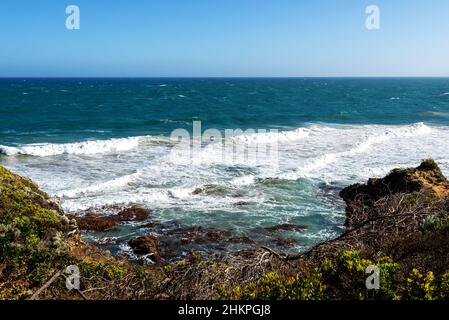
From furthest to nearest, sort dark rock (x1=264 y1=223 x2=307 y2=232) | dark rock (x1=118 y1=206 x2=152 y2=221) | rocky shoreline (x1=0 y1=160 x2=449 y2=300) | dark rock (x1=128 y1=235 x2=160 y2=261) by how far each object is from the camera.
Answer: dark rock (x1=118 y1=206 x2=152 y2=221)
dark rock (x1=264 y1=223 x2=307 y2=232)
dark rock (x1=128 y1=235 x2=160 y2=261)
rocky shoreline (x1=0 y1=160 x2=449 y2=300)

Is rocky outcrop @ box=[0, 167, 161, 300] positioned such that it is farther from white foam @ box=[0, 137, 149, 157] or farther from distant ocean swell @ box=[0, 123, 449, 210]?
white foam @ box=[0, 137, 149, 157]

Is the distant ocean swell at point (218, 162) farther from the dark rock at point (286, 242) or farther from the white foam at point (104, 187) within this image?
the dark rock at point (286, 242)

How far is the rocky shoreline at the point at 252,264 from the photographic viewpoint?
5.27m

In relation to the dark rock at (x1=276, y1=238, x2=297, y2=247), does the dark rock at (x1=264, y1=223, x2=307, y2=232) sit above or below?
above

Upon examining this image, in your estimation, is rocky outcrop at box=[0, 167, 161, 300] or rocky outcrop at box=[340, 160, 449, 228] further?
rocky outcrop at box=[340, 160, 449, 228]

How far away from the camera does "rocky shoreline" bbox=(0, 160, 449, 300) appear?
527 centimetres

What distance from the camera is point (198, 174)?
2256 cm

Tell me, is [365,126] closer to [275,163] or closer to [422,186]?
[275,163]

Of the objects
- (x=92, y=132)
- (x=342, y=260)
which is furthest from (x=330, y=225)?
(x=92, y=132)

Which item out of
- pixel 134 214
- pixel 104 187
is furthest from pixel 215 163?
pixel 134 214

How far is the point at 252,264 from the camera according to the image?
6375 mm

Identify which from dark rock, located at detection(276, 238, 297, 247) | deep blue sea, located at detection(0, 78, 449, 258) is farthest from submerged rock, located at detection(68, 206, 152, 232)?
dark rock, located at detection(276, 238, 297, 247)
